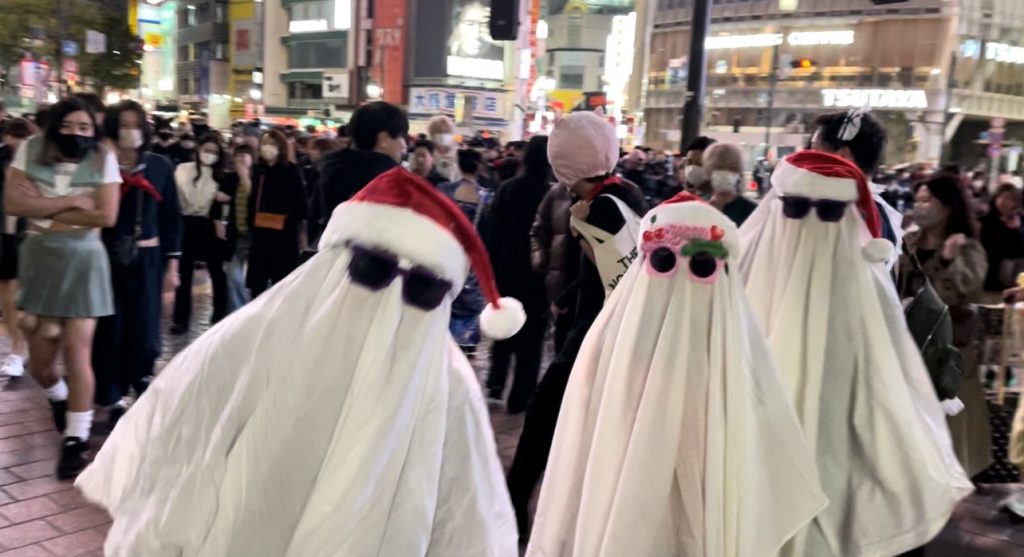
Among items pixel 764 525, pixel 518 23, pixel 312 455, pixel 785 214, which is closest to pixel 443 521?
pixel 312 455

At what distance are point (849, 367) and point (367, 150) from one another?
239cm

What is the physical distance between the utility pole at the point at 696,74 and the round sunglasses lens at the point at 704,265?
6261 mm

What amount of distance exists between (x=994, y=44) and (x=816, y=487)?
148ft

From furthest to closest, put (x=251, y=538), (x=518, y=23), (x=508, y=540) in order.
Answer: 1. (x=518, y=23)
2. (x=508, y=540)
3. (x=251, y=538)

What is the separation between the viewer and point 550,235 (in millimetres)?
5168

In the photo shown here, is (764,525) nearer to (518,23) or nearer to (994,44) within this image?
(518,23)

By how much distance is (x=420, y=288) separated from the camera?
7.28ft

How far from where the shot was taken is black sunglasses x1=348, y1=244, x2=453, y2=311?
2199mm

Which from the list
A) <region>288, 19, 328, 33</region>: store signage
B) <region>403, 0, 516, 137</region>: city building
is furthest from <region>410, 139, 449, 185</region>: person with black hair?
<region>288, 19, 328, 33</region>: store signage

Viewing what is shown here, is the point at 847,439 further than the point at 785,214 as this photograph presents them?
No

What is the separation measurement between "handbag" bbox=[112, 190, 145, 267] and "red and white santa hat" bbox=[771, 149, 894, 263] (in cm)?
349

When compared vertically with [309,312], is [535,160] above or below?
above

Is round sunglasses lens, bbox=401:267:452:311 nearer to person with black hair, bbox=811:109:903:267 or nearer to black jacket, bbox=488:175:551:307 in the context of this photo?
person with black hair, bbox=811:109:903:267

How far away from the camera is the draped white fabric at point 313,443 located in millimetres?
2115
